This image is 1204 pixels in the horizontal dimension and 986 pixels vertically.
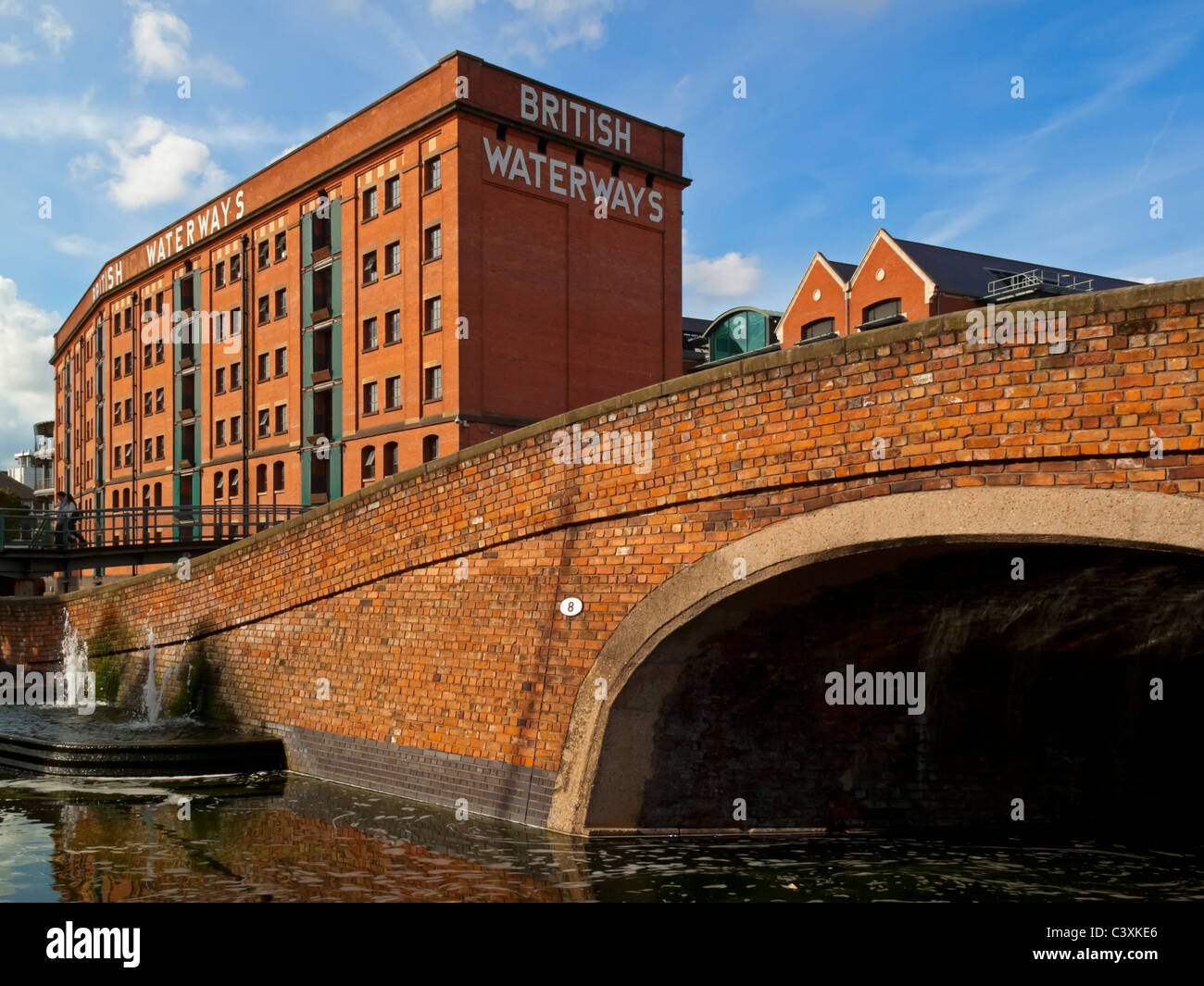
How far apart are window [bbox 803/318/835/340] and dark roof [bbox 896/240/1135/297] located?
219 centimetres

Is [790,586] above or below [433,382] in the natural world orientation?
below

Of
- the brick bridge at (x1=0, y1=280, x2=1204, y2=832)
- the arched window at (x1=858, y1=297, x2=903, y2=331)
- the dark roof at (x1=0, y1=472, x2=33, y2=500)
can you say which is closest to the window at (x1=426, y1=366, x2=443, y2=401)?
the arched window at (x1=858, y1=297, x2=903, y2=331)

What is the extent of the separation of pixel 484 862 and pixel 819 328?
120ft

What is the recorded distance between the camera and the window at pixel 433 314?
2934 cm

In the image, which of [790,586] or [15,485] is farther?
[15,485]

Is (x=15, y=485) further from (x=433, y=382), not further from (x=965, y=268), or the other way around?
(x=965, y=268)

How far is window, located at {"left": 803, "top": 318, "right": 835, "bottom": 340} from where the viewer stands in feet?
136

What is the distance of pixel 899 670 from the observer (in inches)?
365

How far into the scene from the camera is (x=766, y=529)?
7.80 m

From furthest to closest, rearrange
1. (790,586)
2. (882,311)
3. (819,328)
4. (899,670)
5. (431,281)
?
(819,328)
(882,311)
(431,281)
(899,670)
(790,586)

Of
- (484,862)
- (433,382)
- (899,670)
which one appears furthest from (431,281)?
(484,862)

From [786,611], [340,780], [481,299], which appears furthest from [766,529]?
[481,299]

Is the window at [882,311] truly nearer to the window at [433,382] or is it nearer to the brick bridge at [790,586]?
the window at [433,382]
